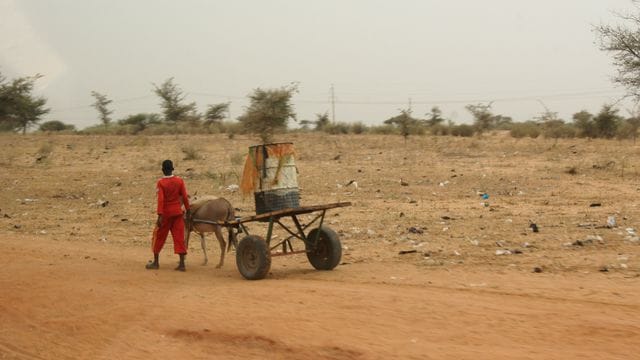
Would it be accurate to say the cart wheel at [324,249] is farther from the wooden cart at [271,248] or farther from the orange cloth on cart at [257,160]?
the orange cloth on cart at [257,160]

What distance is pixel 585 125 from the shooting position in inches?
1315

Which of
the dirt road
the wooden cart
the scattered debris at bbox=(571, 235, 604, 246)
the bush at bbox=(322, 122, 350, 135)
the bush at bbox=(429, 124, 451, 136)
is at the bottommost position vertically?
the dirt road

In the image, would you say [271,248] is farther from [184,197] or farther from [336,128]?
[336,128]

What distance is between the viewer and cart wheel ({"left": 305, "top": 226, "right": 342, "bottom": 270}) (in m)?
10.7

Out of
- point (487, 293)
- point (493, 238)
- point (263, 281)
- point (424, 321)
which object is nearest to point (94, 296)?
point (263, 281)

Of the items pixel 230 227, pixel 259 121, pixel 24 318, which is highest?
pixel 259 121

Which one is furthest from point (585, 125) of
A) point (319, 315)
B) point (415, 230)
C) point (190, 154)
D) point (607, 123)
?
point (319, 315)

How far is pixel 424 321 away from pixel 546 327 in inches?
46.9

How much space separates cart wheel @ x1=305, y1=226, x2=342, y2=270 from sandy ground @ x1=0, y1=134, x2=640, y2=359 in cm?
22

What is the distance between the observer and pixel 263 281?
10000 mm

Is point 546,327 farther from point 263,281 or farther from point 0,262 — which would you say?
point 0,262

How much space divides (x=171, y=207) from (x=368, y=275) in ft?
10.1

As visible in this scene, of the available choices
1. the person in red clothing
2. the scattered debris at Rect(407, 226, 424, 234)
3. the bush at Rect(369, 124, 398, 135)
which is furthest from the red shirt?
the bush at Rect(369, 124, 398, 135)

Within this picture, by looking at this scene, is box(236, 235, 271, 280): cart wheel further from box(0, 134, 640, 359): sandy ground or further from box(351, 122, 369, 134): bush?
box(351, 122, 369, 134): bush
